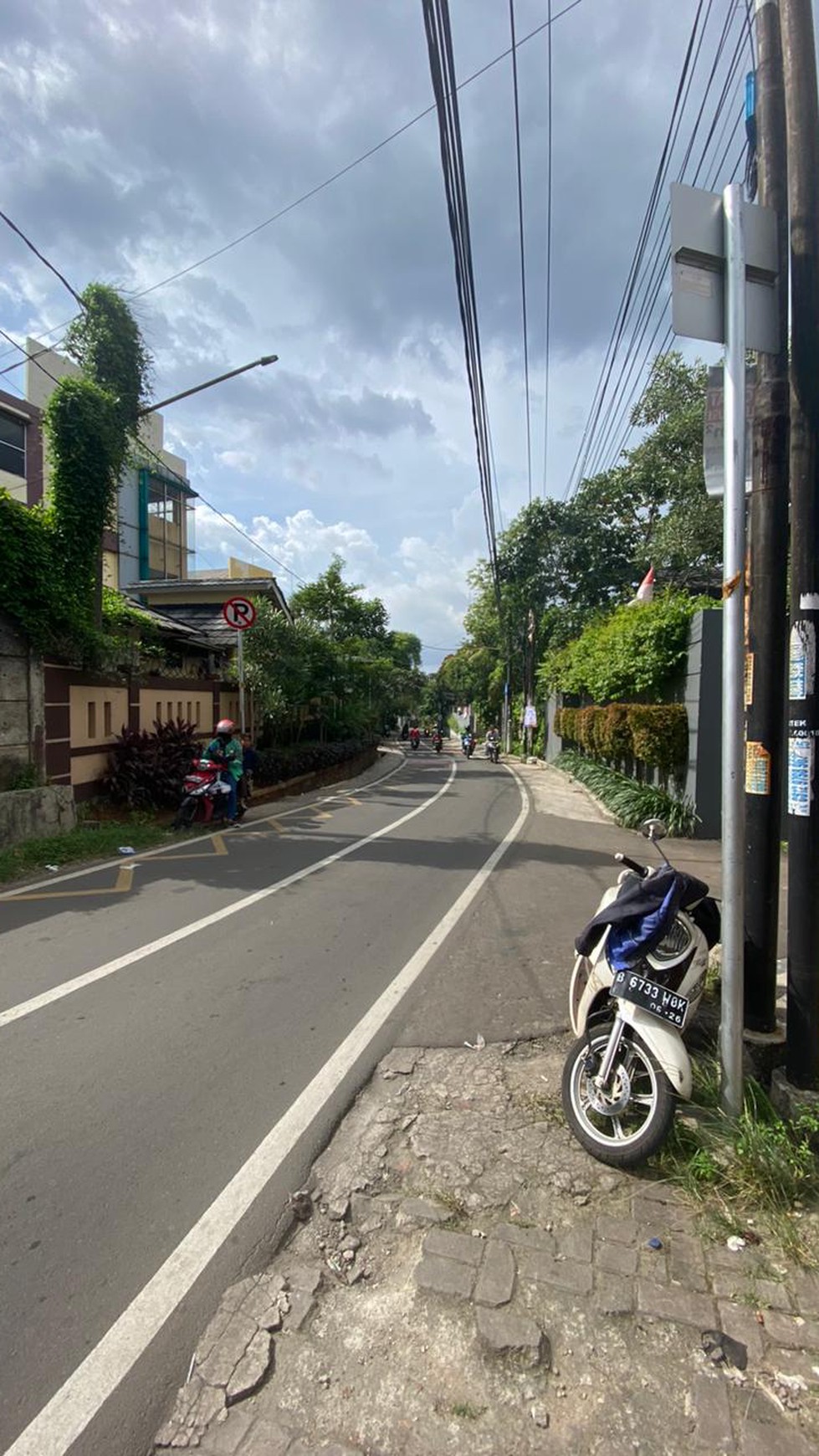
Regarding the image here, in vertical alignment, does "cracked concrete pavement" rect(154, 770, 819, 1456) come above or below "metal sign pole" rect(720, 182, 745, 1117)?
below

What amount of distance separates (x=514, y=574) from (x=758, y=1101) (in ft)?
78.2

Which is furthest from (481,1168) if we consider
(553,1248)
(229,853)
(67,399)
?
(67,399)

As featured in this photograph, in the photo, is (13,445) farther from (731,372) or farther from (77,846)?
(731,372)

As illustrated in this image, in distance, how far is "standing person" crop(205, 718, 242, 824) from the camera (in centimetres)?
1073

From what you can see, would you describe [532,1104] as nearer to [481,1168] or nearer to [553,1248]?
[481,1168]

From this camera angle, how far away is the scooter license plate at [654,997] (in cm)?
286

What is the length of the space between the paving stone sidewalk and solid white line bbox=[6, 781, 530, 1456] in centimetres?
19

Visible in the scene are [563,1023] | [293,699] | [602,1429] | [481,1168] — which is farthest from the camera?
[293,699]

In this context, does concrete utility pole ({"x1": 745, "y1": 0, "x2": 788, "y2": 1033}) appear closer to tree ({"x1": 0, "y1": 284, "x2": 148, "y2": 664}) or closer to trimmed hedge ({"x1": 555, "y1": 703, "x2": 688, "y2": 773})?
trimmed hedge ({"x1": 555, "y1": 703, "x2": 688, "y2": 773})

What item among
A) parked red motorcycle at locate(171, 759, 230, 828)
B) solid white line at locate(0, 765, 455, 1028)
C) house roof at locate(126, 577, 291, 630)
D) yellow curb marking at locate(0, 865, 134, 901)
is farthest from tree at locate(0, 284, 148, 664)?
house roof at locate(126, 577, 291, 630)

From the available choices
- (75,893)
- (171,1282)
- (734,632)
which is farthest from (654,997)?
(75,893)

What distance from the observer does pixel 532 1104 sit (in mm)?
3236

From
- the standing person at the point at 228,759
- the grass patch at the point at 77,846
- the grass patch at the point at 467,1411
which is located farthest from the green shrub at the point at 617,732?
the grass patch at the point at 467,1411

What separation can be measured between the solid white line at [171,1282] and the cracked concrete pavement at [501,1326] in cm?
Result: 18
